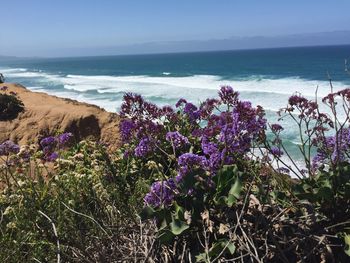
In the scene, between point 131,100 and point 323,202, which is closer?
point 323,202

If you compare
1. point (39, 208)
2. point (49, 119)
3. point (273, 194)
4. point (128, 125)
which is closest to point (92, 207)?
point (39, 208)

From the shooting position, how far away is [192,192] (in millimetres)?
2705

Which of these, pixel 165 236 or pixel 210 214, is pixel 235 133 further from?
pixel 165 236

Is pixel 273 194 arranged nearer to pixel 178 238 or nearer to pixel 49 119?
pixel 178 238

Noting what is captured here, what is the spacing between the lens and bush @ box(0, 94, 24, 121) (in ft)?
31.2

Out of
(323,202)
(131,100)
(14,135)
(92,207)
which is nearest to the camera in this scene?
(323,202)

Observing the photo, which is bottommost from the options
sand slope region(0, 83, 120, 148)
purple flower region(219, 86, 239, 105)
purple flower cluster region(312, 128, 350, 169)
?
sand slope region(0, 83, 120, 148)

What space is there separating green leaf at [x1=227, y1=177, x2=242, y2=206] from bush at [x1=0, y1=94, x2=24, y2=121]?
774 cm

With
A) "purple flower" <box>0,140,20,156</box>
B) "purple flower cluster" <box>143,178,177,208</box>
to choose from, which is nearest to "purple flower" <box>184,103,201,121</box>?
"purple flower cluster" <box>143,178,177,208</box>

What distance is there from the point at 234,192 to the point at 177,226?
14.7 inches

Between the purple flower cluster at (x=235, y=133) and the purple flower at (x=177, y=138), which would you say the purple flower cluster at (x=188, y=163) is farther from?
the purple flower at (x=177, y=138)

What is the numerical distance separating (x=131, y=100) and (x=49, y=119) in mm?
5741

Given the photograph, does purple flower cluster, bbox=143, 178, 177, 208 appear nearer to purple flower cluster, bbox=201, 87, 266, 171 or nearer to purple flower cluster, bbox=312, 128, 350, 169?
purple flower cluster, bbox=201, 87, 266, 171

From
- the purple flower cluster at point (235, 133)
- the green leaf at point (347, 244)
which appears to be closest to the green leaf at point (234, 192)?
the purple flower cluster at point (235, 133)
